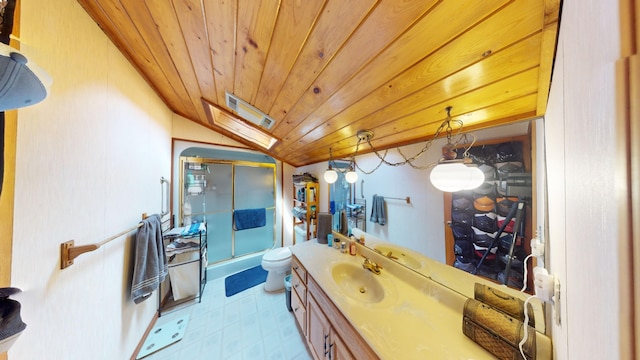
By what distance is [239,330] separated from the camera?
167 cm

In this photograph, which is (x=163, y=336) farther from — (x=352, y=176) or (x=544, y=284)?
(x=544, y=284)

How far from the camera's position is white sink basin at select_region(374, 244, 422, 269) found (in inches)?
48.4

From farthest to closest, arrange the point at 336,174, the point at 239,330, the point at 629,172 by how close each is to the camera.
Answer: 1. the point at 336,174
2. the point at 239,330
3. the point at 629,172

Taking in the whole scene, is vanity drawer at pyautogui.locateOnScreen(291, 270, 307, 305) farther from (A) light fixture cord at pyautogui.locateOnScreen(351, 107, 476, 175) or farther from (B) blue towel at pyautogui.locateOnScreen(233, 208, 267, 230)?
(B) blue towel at pyautogui.locateOnScreen(233, 208, 267, 230)

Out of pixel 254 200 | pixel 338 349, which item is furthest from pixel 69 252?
pixel 254 200

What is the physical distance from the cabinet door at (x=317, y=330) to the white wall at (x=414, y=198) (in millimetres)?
713

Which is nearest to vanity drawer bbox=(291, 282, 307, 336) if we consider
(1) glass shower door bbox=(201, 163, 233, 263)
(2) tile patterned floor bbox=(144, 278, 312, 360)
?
(2) tile patterned floor bbox=(144, 278, 312, 360)

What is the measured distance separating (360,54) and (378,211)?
1092 millimetres

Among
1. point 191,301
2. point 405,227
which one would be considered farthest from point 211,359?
point 405,227

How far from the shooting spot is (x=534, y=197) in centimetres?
79

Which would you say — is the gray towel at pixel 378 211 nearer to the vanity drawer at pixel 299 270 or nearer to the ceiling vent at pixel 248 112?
the vanity drawer at pixel 299 270

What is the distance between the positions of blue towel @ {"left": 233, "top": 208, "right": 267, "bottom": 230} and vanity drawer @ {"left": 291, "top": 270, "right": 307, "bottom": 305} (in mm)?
1337

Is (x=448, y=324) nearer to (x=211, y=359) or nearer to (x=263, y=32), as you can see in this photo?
(x=263, y=32)

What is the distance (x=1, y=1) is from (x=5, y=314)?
85 cm
